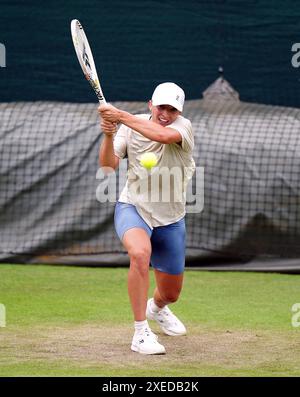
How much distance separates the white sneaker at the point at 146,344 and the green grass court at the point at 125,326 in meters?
0.07

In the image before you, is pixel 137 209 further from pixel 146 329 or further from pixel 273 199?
pixel 273 199

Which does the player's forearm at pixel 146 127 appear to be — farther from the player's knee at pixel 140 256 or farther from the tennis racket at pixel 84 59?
the player's knee at pixel 140 256

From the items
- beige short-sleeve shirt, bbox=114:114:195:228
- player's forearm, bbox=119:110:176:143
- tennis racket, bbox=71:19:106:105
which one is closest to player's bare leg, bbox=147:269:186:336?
beige short-sleeve shirt, bbox=114:114:195:228

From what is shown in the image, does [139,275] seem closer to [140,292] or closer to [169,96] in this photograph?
[140,292]

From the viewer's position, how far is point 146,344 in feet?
18.9

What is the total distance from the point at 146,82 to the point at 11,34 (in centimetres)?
149

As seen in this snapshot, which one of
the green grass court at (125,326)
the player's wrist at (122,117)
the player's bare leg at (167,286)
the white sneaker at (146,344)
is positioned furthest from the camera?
the player's bare leg at (167,286)

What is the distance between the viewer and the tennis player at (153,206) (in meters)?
5.81

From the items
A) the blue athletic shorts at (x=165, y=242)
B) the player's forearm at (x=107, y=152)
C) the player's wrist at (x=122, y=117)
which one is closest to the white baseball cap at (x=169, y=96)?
the player's wrist at (x=122, y=117)

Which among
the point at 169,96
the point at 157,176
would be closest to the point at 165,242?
the point at 157,176

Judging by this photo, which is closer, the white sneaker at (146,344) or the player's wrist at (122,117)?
the white sneaker at (146,344)
